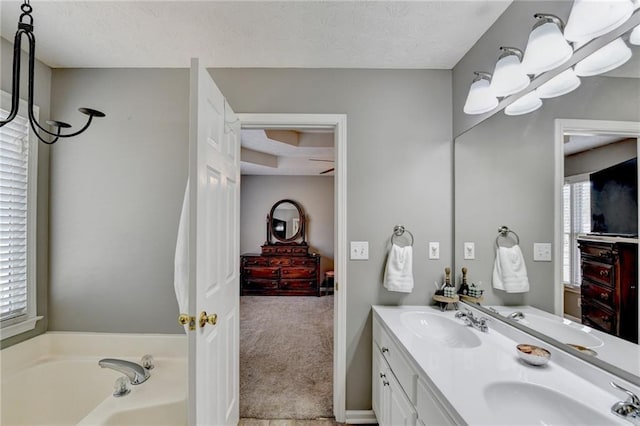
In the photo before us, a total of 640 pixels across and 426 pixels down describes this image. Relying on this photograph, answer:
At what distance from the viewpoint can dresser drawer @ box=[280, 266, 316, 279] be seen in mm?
5492

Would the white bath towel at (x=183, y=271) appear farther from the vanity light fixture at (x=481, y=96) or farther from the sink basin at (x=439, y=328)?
the vanity light fixture at (x=481, y=96)

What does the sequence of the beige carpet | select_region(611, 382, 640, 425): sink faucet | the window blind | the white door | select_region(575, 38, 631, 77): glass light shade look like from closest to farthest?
1. select_region(611, 382, 640, 425): sink faucet
2. select_region(575, 38, 631, 77): glass light shade
3. the white door
4. the window blind
5. the beige carpet

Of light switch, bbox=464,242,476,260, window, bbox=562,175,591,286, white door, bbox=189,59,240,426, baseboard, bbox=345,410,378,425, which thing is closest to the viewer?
window, bbox=562,175,591,286

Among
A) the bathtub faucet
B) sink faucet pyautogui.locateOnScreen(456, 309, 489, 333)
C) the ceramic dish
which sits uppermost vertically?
the ceramic dish

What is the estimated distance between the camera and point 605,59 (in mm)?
978

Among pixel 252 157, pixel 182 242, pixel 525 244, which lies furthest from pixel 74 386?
pixel 252 157

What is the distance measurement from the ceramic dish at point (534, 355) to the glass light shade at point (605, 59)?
1050mm

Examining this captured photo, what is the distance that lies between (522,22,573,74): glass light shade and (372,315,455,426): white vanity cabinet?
1.33m

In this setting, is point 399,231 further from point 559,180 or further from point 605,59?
point 605,59

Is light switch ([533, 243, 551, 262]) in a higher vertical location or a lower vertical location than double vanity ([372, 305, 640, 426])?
higher

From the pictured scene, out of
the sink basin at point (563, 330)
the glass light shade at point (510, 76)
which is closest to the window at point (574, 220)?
the sink basin at point (563, 330)

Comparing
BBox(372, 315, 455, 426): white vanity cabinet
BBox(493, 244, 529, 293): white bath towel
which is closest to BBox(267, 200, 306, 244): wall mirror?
BBox(372, 315, 455, 426): white vanity cabinet

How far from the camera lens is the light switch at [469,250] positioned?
1.78 m

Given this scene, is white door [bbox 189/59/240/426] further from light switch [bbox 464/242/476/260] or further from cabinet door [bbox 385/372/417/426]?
light switch [bbox 464/242/476/260]
